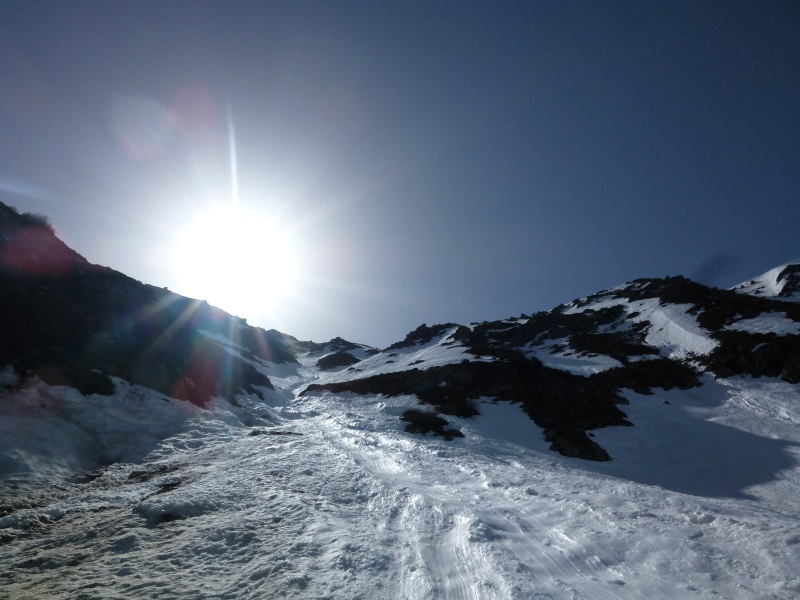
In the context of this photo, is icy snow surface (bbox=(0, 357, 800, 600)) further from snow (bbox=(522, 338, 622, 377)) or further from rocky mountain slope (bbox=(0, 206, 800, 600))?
snow (bbox=(522, 338, 622, 377))

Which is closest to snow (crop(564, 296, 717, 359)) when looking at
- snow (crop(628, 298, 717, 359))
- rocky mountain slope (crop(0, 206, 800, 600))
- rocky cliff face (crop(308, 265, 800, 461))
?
snow (crop(628, 298, 717, 359))

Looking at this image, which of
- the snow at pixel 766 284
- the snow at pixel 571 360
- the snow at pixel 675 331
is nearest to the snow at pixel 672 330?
the snow at pixel 675 331

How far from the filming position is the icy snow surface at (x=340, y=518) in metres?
6.07

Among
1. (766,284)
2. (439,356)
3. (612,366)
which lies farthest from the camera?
(766,284)

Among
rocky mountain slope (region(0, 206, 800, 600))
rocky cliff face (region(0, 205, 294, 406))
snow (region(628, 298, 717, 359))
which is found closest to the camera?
rocky mountain slope (region(0, 206, 800, 600))

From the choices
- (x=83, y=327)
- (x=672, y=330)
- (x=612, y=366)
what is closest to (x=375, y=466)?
(x=83, y=327)

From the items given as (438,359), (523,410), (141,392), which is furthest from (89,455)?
(438,359)

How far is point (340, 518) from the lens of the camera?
864 centimetres

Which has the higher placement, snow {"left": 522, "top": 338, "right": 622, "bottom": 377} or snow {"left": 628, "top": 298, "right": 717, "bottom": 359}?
snow {"left": 628, "top": 298, "right": 717, "bottom": 359}

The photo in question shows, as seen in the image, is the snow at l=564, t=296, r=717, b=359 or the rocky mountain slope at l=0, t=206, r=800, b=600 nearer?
the rocky mountain slope at l=0, t=206, r=800, b=600

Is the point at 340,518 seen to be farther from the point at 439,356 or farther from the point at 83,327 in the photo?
the point at 439,356

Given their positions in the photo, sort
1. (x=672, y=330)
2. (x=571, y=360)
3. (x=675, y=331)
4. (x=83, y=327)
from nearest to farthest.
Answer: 1. (x=83, y=327)
2. (x=675, y=331)
3. (x=571, y=360)
4. (x=672, y=330)

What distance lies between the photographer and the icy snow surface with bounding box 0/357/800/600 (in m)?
6.07

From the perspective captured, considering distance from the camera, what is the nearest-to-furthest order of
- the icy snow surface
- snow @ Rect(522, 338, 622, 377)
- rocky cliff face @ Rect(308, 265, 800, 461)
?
the icy snow surface → rocky cliff face @ Rect(308, 265, 800, 461) → snow @ Rect(522, 338, 622, 377)
